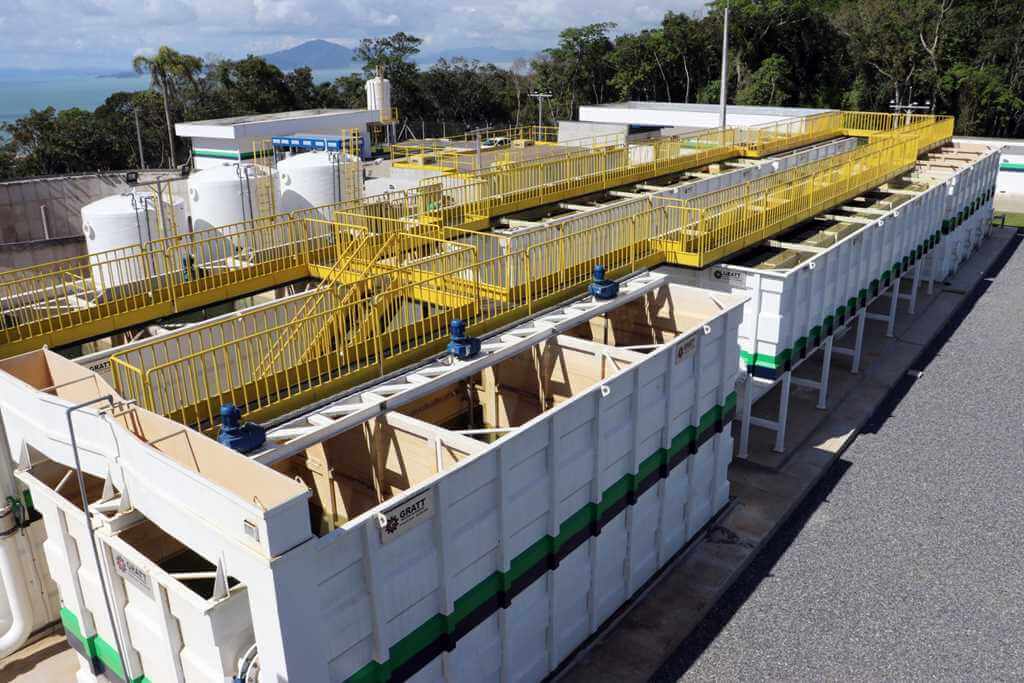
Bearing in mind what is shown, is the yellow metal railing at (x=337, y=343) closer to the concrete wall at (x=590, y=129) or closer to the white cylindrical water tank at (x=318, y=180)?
the white cylindrical water tank at (x=318, y=180)

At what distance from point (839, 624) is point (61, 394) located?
9.70 m

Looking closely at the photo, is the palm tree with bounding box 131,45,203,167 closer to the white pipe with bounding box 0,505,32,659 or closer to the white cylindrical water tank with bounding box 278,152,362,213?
the white cylindrical water tank with bounding box 278,152,362,213

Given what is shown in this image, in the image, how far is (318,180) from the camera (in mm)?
24312

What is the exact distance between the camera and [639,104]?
5053 centimetres

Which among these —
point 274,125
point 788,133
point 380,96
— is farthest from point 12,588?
point 380,96

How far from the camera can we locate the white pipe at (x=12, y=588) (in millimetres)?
9641

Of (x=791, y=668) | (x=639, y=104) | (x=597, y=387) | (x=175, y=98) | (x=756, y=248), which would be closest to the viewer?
(x=597, y=387)

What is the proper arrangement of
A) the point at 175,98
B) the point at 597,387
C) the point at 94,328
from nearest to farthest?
the point at 597,387 < the point at 94,328 < the point at 175,98

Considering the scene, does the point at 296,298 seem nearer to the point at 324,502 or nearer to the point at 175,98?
the point at 324,502

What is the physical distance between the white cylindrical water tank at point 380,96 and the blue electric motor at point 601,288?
94.7 feet

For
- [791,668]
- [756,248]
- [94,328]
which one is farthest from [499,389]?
[756,248]

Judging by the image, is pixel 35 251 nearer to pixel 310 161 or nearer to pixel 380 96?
pixel 310 161

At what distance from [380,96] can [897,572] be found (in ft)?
110

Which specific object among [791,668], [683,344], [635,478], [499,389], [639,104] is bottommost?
[791,668]
